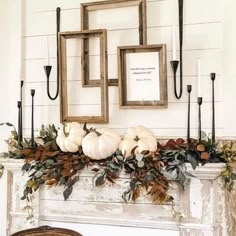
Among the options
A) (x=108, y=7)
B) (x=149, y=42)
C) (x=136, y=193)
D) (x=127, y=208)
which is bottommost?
(x=127, y=208)

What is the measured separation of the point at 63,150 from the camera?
2207 millimetres

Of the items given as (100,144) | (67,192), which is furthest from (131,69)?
(67,192)

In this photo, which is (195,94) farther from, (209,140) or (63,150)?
(63,150)

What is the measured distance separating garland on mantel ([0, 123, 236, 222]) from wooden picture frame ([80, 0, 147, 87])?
406 millimetres

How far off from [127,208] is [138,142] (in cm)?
40

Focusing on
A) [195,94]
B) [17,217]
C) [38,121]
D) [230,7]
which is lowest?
[17,217]

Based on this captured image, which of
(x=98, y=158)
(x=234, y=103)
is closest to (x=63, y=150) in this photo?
(x=98, y=158)

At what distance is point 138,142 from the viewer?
2104mm

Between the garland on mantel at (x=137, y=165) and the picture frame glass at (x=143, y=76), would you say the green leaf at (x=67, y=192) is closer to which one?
the garland on mantel at (x=137, y=165)

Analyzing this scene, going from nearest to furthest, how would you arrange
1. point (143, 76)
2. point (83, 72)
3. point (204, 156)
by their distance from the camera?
1. point (204, 156)
2. point (143, 76)
3. point (83, 72)

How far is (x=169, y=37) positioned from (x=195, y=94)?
14.5 inches

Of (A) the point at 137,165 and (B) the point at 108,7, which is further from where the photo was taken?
(B) the point at 108,7

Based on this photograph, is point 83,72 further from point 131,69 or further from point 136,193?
point 136,193

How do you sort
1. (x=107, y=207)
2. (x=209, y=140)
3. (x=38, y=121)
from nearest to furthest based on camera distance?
1. (x=209, y=140)
2. (x=107, y=207)
3. (x=38, y=121)
